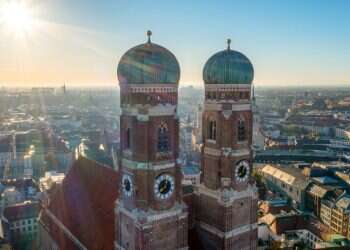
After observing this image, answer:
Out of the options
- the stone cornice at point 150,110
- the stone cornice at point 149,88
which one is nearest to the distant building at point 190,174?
the stone cornice at point 150,110

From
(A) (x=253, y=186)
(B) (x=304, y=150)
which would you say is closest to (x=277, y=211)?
(A) (x=253, y=186)

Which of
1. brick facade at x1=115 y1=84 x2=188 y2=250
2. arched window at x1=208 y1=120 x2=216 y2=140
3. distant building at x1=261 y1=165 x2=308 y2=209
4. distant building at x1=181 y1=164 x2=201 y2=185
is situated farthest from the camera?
distant building at x1=261 y1=165 x2=308 y2=209

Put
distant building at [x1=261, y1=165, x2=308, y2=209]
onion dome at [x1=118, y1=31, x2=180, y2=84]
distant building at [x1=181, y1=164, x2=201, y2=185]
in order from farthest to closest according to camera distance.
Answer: distant building at [x1=261, y1=165, x2=308, y2=209], distant building at [x1=181, y1=164, x2=201, y2=185], onion dome at [x1=118, y1=31, x2=180, y2=84]

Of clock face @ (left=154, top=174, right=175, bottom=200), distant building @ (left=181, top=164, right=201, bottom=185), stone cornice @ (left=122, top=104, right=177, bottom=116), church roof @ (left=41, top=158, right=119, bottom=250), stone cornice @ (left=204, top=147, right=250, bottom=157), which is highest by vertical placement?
stone cornice @ (left=122, top=104, right=177, bottom=116)

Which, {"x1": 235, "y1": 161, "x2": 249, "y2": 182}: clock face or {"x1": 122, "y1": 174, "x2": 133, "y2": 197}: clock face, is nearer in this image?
{"x1": 122, "y1": 174, "x2": 133, "y2": 197}: clock face

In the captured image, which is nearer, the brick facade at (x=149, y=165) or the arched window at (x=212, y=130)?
the brick facade at (x=149, y=165)

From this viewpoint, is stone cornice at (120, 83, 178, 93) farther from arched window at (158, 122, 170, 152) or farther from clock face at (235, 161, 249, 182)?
clock face at (235, 161, 249, 182)

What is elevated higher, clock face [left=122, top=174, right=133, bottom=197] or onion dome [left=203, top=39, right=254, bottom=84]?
onion dome [left=203, top=39, right=254, bottom=84]

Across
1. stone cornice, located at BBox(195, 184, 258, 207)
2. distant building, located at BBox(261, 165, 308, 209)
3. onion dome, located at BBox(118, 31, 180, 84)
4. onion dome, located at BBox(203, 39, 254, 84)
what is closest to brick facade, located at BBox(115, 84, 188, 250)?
onion dome, located at BBox(118, 31, 180, 84)

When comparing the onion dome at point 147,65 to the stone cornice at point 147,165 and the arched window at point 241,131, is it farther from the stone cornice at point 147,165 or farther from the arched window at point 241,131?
the arched window at point 241,131
